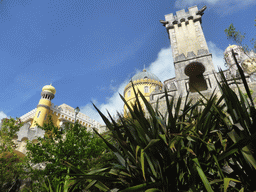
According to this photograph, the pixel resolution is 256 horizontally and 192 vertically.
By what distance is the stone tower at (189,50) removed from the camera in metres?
12.9

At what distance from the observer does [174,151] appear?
240 cm

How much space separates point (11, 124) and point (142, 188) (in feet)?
34.5

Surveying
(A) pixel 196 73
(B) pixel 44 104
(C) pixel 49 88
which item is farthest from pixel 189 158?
(C) pixel 49 88

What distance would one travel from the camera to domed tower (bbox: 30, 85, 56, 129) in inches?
1045

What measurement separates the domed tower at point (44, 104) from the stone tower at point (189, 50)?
22.2m

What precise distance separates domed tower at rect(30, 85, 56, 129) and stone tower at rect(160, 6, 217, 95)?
2218 centimetres

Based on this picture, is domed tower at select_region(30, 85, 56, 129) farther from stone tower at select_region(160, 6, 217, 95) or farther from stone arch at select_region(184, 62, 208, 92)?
stone arch at select_region(184, 62, 208, 92)

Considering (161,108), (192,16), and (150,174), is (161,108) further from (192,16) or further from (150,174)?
(192,16)

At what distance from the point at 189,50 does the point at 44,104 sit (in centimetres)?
2398

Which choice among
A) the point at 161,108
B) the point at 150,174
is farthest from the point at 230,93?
the point at 161,108

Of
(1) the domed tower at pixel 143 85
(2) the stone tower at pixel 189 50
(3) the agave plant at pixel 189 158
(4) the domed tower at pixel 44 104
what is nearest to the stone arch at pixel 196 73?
(2) the stone tower at pixel 189 50

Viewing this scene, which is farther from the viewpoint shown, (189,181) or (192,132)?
(192,132)

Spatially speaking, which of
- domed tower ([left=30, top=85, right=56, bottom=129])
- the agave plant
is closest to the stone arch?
the agave plant

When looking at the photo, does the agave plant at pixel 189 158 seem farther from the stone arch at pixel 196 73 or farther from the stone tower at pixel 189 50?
the stone arch at pixel 196 73
